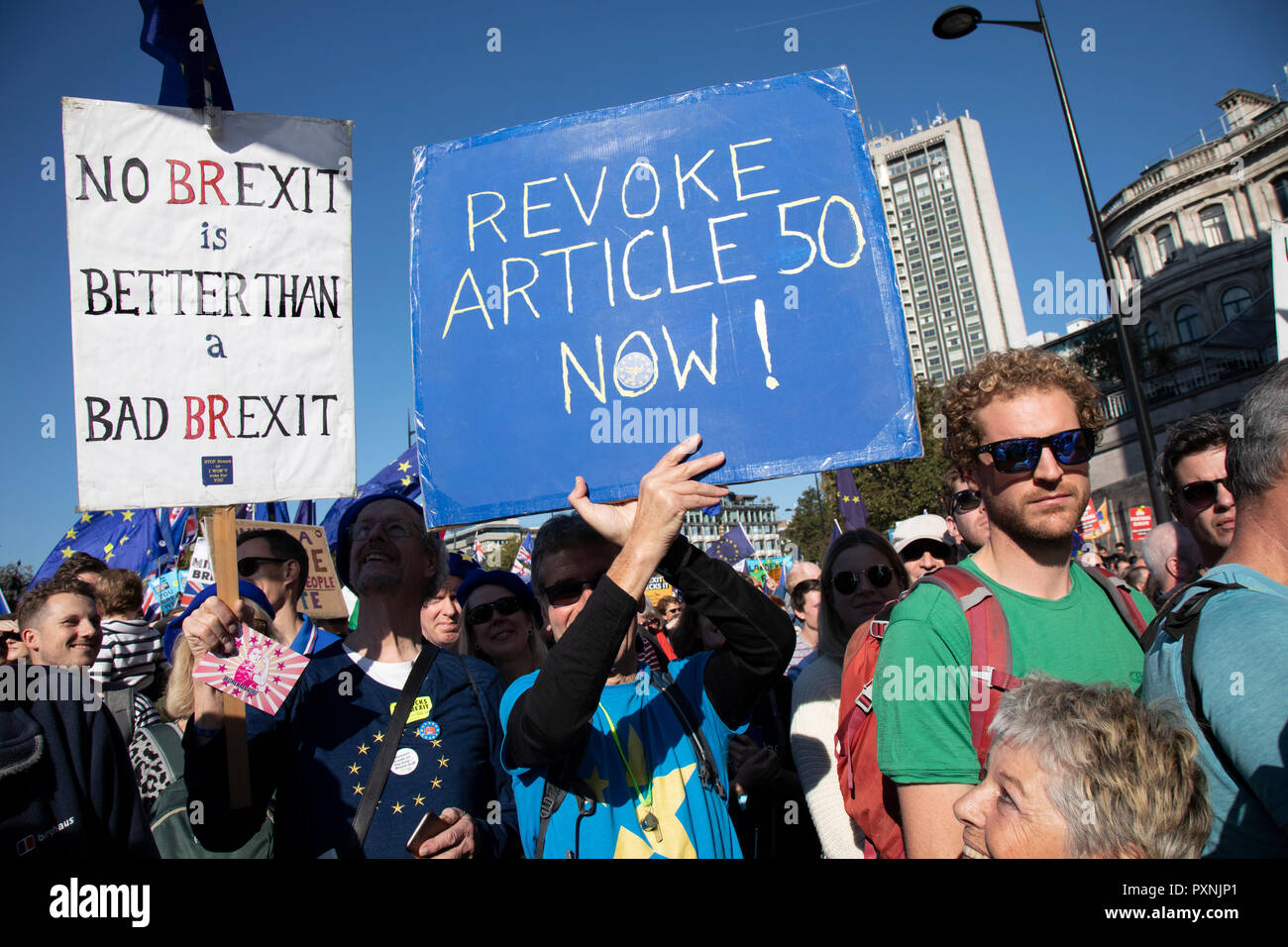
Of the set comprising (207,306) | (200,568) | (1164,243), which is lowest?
(200,568)

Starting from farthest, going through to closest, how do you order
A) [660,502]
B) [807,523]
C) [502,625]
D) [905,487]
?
1. [807,523]
2. [905,487]
3. [502,625]
4. [660,502]

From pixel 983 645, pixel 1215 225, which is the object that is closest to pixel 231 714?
pixel 983 645

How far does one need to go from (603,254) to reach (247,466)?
1388 millimetres

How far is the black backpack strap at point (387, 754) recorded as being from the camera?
2.28 meters

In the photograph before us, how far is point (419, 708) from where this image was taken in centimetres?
255

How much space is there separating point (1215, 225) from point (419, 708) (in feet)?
179

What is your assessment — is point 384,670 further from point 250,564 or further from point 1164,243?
point 1164,243

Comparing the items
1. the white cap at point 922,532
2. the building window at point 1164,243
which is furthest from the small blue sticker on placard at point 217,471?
the building window at point 1164,243

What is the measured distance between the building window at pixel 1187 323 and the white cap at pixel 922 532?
168 feet

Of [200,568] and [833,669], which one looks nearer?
[833,669]

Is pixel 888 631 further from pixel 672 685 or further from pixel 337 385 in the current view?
pixel 337 385

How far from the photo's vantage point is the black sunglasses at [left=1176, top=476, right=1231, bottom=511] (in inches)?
122
